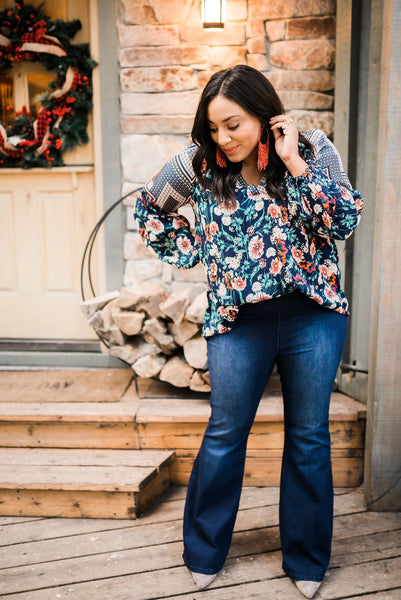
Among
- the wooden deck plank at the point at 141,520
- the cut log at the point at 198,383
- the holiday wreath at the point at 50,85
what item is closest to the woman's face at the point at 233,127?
the cut log at the point at 198,383

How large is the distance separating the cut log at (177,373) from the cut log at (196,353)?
5 centimetres

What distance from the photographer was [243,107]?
5.57 feet

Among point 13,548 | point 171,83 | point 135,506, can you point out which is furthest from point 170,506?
point 171,83

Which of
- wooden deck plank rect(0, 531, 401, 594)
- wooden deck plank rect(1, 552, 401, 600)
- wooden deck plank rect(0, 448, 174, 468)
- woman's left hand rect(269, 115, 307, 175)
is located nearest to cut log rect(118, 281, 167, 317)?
wooden deck plank rect(0, 448, 174, 468)

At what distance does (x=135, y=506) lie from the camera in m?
2.46

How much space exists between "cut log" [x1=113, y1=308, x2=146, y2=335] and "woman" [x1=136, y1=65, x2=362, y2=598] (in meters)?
0.82

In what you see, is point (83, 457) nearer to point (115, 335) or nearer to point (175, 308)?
point (115, 335)

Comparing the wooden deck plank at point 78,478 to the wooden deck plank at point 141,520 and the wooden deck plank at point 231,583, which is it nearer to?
the wooden deck plank at point 141,520

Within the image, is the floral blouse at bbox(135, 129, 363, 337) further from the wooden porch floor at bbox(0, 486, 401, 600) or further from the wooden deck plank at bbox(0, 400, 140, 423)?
the wooden deck plank at bbox(0, 400, 140, 423)

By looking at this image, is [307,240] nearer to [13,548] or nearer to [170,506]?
[170,506]

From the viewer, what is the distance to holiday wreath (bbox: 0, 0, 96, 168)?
10.3 ft

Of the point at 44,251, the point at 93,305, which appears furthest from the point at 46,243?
the point at 93,305

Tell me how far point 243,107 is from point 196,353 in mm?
1315

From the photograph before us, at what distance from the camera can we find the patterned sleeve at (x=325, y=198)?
168cm
